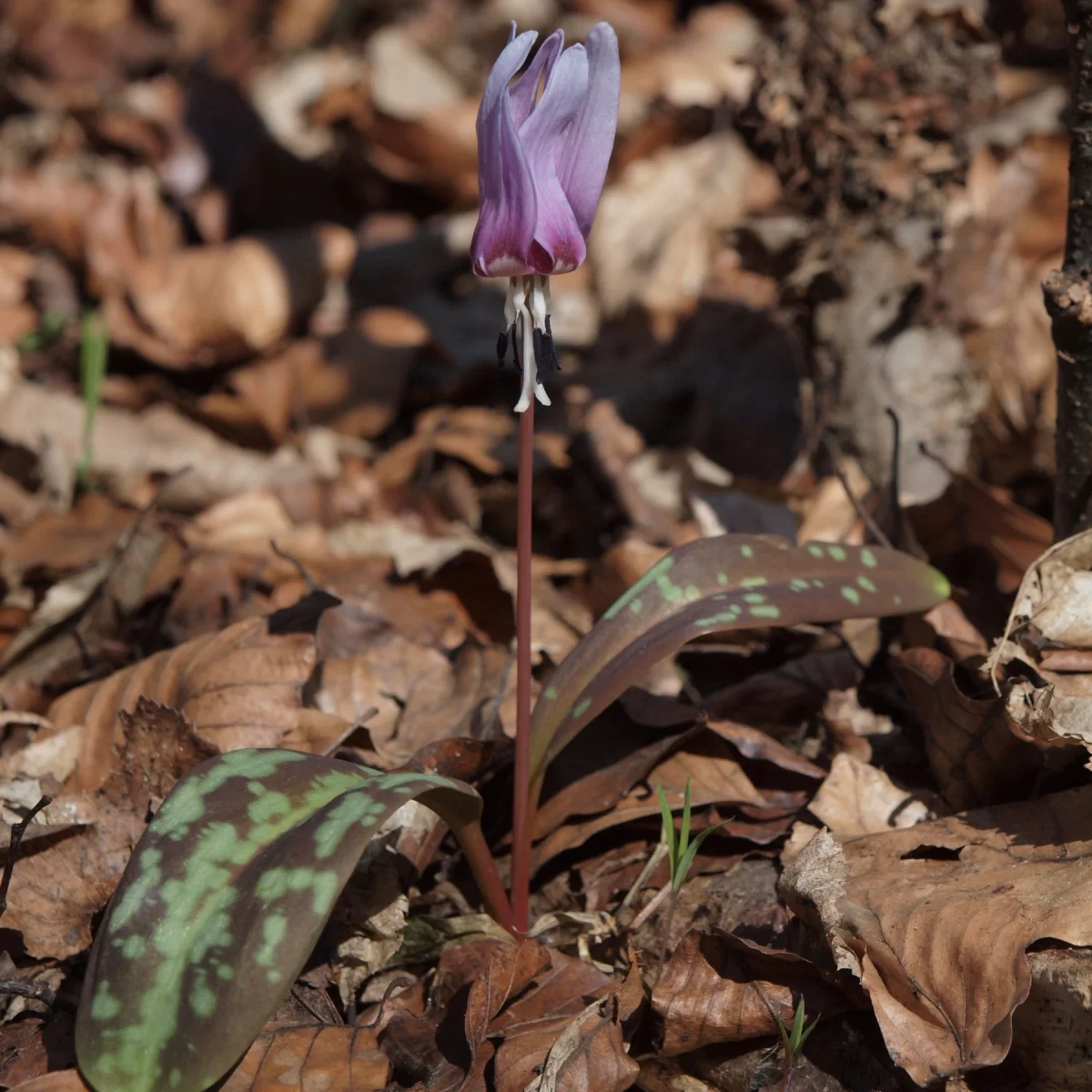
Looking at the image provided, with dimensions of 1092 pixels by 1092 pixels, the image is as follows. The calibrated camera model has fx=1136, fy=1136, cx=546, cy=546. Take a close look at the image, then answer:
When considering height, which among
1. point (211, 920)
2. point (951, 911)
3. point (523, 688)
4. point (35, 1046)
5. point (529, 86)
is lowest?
point (35, 1046)

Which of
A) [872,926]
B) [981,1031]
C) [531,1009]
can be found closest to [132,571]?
[531,1009]

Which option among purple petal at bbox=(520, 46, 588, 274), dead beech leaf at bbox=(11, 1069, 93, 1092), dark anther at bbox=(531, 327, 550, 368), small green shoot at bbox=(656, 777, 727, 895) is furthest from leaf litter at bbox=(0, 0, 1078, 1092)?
purple petal at bbox=(520, 46, 588, 274)

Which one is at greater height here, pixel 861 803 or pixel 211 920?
pixel 211 920

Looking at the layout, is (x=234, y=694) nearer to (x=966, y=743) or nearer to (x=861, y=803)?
(x=861, y=803)

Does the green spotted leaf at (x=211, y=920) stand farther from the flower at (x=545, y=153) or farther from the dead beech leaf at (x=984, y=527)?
the dead beech leaf at (x=984, y=527)

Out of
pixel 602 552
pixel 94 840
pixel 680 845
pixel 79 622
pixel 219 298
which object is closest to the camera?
pixel 680 845

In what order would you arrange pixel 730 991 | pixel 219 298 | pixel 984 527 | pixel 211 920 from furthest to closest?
1. pixel 219 298
2. pixel 984 527
3. pixel 730 991
4. pixel 211 920

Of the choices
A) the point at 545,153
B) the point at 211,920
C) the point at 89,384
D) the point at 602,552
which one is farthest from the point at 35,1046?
the point at 89,384

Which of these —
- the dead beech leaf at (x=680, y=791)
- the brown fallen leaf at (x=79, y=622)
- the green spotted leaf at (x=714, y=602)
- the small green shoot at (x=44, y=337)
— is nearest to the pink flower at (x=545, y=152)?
the green spotted leaf at (x=714, y=602)
